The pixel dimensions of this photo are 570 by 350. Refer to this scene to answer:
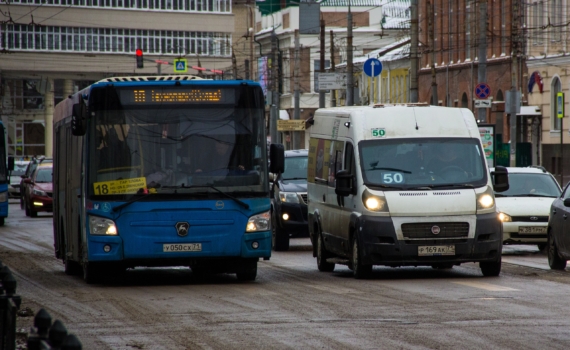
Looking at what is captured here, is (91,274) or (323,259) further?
(323,259)

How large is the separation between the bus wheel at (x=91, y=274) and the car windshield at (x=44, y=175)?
2771 centimetres

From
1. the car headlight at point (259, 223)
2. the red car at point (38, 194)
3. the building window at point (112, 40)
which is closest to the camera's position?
the car headlight at point (259, 223)

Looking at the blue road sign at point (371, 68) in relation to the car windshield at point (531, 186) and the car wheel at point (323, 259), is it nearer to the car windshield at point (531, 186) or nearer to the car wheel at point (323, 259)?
the car windshield at point (531, 186)

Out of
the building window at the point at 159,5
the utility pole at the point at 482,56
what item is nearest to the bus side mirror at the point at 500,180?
the utility pole at the point at 482,56

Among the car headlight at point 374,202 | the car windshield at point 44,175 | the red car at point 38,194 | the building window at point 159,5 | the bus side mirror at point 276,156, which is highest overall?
the building window at point 159,5

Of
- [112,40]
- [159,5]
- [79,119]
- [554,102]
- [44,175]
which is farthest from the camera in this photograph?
[159,5]

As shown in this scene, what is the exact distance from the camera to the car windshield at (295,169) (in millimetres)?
26172

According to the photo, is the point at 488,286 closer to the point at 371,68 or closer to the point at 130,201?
the point at 130,201

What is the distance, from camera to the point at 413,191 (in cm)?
1672

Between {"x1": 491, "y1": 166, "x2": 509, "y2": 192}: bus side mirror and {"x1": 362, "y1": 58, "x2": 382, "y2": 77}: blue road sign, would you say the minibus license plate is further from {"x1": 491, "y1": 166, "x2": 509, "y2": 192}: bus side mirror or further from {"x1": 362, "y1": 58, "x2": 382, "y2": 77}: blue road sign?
{"x1": 362, "y1": 58, "x2": 382, "y2": 77}: blue road sign

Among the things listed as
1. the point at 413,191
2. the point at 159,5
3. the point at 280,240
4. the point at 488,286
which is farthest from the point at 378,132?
the point at 159,5

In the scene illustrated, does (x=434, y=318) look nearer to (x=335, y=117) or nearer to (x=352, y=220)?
(x=352, y=220)

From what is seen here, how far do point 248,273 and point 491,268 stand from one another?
3221 millimetres

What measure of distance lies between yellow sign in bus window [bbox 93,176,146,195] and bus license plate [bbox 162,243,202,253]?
0.78 meters
